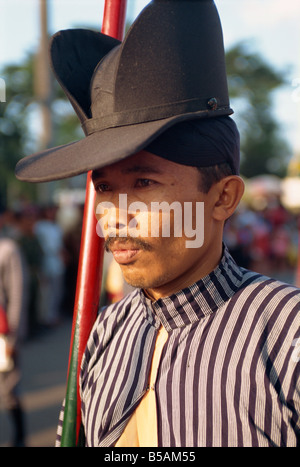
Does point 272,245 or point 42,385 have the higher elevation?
point 272,245

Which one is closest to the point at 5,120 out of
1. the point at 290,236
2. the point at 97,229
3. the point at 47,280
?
the point at 47,280

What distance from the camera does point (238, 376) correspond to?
1.24m

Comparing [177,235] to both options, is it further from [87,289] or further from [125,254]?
[87,289]

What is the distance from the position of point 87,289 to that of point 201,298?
363 mm

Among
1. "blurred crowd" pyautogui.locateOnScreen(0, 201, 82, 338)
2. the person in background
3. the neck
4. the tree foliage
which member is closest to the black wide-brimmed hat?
the neck

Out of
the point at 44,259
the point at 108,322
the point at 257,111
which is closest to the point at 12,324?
the point at 108,322

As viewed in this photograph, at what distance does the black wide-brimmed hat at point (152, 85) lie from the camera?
126cm

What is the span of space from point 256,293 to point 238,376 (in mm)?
213

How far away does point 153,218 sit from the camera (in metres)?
1.31

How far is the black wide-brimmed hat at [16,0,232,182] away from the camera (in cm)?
126

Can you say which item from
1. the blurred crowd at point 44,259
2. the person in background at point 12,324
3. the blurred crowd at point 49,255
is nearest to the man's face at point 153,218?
the person in background at point 12,324

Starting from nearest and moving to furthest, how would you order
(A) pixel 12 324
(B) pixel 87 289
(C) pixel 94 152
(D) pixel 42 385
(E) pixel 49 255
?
(C) pixel 94 152, (B) pixel 87 289, (A) pixel 12 324, (D) pixel 42 385, (E) pixel 49 255

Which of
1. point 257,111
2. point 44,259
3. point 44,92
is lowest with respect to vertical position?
point 44,259

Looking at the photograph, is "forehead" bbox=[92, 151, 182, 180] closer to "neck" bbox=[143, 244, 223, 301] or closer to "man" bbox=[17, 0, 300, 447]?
"man" bbox=[17, 0, 300, 447]
